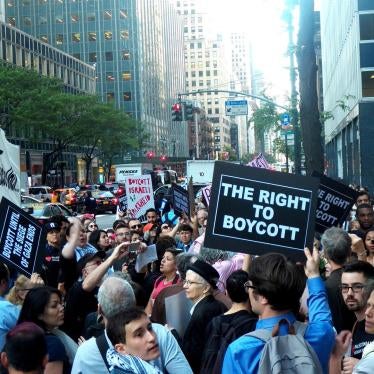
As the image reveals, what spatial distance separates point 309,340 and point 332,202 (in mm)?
4524

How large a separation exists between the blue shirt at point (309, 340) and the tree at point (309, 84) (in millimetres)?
8004

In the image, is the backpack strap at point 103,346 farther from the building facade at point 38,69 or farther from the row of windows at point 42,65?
the row of windows at point 42,65

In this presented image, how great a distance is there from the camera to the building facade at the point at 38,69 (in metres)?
70.4

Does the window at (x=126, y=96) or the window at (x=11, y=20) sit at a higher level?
the window at (x=11, y=20)

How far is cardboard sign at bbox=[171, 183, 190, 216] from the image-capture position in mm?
15234

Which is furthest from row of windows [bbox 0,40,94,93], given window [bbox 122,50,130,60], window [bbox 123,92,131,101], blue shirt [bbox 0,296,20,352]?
blue shirt [bbox 0,296,20,352]

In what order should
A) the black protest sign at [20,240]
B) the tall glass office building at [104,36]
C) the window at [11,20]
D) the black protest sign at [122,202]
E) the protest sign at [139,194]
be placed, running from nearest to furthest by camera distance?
the black protest sign at [20,240]
the protest sign at [139,194]
the black protest sign at [122,202]
the window at [11,20]
the tall glass office building at [104,36]

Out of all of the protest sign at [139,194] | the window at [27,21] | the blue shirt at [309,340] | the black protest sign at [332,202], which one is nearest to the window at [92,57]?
the window at [27,21]

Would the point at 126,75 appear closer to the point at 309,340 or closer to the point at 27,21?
the point at 27,21

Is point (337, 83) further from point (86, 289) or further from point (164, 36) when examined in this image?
point (164, 36)

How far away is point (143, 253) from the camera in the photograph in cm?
832

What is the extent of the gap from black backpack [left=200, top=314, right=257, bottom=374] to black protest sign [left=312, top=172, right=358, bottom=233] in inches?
152

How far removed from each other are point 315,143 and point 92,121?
50.2 metres

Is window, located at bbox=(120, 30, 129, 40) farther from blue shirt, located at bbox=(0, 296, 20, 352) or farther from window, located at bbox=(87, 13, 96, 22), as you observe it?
blue shirt, located at bbox=(0, 296, 20, 352)
